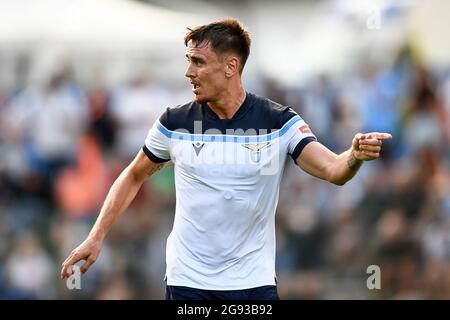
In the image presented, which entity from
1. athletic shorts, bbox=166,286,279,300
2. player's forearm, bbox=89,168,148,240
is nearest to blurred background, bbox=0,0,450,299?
player's forearm, bbox=89,168,148,240

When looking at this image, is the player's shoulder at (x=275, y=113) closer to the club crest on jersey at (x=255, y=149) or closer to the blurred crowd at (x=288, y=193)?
the club crest on jersey at (x=255, y=149)

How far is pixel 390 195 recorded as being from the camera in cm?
1287

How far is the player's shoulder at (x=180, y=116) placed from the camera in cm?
784

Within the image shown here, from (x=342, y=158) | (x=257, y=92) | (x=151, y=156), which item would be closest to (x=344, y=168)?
(x=342, y=158)

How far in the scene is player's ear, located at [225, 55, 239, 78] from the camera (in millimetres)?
7887

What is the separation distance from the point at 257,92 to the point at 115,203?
577 cm

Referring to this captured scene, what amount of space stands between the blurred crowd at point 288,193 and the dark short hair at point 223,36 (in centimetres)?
518

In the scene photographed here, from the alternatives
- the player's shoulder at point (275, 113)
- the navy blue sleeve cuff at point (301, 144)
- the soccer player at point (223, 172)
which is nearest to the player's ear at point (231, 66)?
the soccer player at point (223, 172)

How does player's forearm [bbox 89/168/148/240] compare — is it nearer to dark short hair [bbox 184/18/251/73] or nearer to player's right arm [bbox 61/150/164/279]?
player's right arm [bbox 61/150/164/279]

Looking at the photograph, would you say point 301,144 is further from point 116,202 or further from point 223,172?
point 116,202

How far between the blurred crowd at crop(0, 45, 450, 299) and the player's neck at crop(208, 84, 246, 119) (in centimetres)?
521

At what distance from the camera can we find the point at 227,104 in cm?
782
